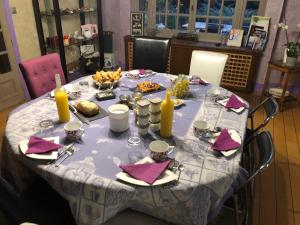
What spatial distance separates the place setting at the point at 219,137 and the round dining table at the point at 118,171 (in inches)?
0.9

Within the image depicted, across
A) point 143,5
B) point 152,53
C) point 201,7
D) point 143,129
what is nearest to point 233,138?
point 143,129

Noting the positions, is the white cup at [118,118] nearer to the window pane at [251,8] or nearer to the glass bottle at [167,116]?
the glass bottle at [167,116]

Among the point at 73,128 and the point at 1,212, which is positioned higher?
the point at 73,128

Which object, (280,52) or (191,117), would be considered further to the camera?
(280,52)

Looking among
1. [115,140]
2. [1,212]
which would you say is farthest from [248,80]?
[1,212]

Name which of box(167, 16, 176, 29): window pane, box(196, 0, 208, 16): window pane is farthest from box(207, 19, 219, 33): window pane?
box(167, 16, 176, 29): window pane

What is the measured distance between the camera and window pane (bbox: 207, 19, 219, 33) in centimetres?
377

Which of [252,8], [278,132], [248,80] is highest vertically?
[252,8]

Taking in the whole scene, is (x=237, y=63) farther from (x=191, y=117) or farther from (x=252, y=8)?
(x=191, y=117)

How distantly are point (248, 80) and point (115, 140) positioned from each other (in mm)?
2695

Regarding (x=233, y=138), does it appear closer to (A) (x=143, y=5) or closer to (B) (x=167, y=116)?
(B) (x=167, y=116)

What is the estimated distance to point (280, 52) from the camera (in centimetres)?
344

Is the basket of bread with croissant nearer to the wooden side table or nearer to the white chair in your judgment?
the white chair

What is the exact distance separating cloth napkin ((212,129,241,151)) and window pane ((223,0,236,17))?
9.32 ft
